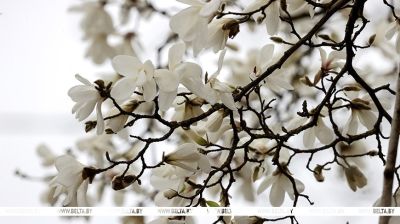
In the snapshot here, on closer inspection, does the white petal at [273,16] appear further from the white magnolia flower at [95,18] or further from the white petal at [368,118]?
the white magnolia flower at [95,18]

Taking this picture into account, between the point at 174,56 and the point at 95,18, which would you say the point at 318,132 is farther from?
the point at 95,18

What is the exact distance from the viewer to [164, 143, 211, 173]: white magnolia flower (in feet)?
2.37

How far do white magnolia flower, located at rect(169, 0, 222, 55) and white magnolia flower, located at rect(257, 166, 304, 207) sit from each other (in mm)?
193

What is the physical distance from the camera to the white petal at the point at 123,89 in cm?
67

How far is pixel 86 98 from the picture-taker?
70cm

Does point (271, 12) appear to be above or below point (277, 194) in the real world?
above

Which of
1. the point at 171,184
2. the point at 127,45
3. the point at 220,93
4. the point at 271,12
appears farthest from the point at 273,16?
the point at 127,45

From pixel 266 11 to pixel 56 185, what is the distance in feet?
0.99

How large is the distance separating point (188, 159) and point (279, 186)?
0.15 m

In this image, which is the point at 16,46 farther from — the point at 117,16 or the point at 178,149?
the point at 178,149

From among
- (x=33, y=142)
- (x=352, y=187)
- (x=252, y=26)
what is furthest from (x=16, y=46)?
(x=352, y=187)

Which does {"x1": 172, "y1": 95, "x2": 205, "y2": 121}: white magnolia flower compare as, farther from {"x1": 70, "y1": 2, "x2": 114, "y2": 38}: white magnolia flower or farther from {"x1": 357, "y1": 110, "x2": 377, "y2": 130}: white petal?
{"x1": 70, "y1": 2, "x2": 114, "y2": 38}: white magnolia flower

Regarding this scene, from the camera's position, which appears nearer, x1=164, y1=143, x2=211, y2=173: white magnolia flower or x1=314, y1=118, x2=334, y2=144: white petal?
x1=164, y1=143, x2=211, y2=173: white magnolia flower

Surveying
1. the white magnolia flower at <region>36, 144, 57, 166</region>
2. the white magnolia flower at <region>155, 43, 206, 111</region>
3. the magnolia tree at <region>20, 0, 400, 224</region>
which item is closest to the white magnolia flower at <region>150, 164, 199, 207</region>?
the magnolia tree at <region>20, 0, 400, 224</region>
